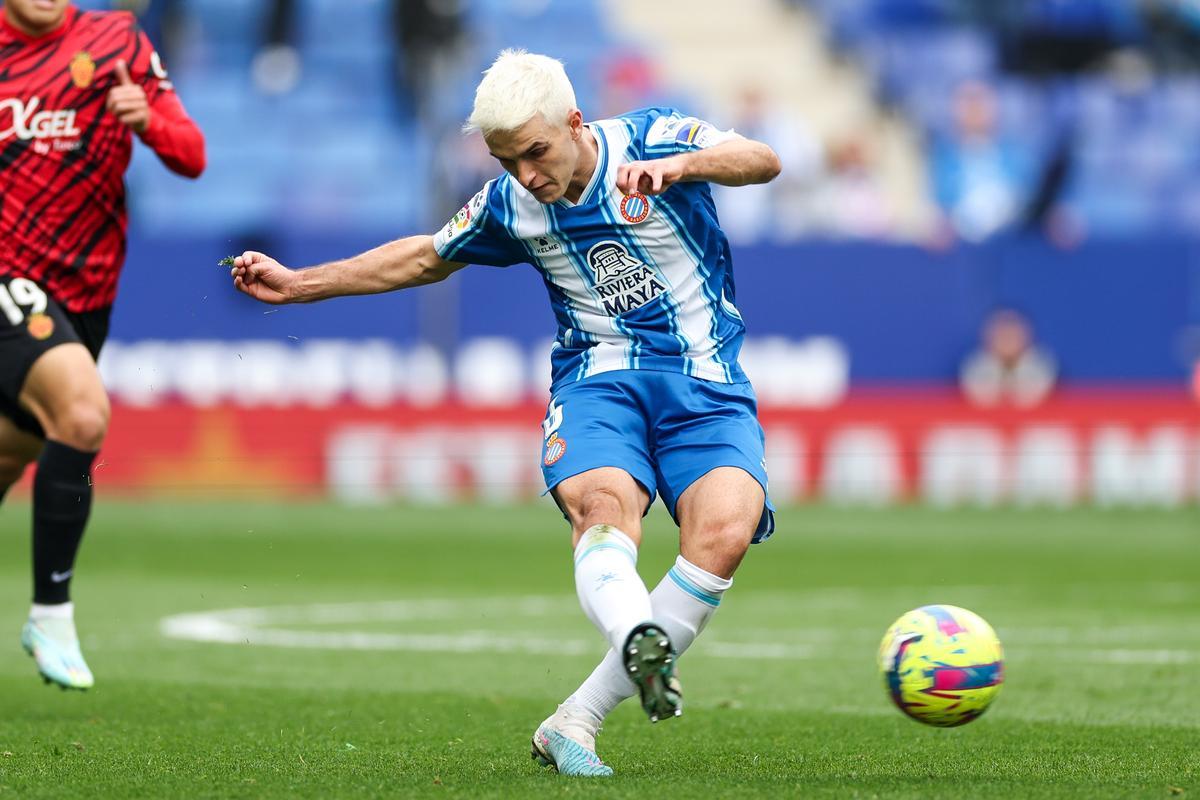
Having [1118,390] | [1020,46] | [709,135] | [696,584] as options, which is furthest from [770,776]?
[1020,46]

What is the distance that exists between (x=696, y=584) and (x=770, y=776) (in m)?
0.56

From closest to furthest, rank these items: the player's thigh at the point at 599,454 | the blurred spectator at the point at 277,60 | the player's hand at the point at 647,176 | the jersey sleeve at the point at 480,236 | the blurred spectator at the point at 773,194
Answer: the player's hand at the point at 647,176 → the player's thigh at the point at 599,454 → the jersey sleeve at the point at 480,236 → the blurred spectator at the point at 773,194 → the blurred spectator at the point at 277,60

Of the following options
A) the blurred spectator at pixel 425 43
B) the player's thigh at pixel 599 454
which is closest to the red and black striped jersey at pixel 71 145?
the player's thigh at pixel 599 454

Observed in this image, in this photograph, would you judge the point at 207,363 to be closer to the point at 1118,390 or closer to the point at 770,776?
the point at 1118,390

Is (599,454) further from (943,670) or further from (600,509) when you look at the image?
(943,670)

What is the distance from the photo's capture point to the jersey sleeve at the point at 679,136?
5.89m

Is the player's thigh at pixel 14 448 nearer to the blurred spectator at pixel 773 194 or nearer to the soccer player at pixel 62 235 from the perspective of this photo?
the soccer player at pixel 62 235

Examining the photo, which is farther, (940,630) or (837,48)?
(837,48)

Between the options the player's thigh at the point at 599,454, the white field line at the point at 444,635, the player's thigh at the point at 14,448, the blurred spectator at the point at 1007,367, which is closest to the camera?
the player's thigh at the point at 599,454

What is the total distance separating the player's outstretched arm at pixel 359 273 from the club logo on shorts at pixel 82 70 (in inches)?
56.9

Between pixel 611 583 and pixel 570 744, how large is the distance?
53cm

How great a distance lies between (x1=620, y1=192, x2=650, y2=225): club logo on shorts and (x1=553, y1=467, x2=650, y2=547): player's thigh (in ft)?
2.46

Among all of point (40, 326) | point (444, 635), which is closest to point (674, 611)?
point (40, 326)

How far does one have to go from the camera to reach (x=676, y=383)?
233 inches
